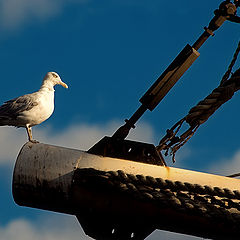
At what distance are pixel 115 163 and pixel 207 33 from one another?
1162 mm

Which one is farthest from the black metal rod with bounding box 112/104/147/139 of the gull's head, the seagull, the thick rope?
the gull's head

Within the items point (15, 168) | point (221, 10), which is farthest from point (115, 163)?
point (221, 10)

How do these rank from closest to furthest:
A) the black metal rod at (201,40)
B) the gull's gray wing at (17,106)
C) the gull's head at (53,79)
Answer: the black metal rod at (201,40) → the gull's gray wing at (17,106) → the gull's head at (53,79)

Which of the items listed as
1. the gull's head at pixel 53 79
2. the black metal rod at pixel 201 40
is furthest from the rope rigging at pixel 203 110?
the gull's head at pixel 53 79

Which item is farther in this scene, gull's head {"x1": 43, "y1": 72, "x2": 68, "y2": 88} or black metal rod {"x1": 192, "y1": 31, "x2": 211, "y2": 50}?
gull's head {"x1": 43, "y1": 72, "x2": 68, "y2": 88}

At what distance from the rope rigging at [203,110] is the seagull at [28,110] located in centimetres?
346

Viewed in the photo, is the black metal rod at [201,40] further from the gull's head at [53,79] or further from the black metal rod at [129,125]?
the gull's head at [53,79]

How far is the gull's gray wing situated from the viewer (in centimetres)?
802

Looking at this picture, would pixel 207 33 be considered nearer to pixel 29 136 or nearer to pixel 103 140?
pixel 103 140

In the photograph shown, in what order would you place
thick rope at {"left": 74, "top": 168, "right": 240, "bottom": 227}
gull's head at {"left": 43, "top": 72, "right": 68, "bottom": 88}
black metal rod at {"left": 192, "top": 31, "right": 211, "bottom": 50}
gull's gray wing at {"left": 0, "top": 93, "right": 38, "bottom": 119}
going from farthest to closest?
gull's head at {"left": 43, "top": 72, "right": 68, "bottom": 88} → gull's gray wing at {"left": 0, "top": 93, "right": 38, "bottom": 119} → black metal rod at {"left": 192, "top": 31, "right": 211, "bottom": 50} → thick rope at {"left": 74, "top": 168, "right": 240, "bottom": 227}

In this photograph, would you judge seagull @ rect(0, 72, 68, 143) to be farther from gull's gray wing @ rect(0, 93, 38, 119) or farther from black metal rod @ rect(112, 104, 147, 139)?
black metal rod @ rect(112, 104, 147, 139)

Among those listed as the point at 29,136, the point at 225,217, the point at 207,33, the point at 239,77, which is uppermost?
the point at 207,33

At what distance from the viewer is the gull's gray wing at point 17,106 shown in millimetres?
8023

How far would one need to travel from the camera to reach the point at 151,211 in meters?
3.31
